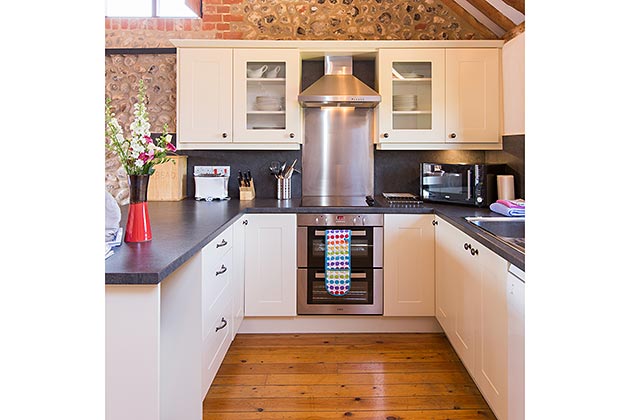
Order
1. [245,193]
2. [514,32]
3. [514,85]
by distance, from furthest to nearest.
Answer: [245,193]
[514,32]
[514,85]

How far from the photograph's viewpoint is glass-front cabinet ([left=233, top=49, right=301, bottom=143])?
3857 mm

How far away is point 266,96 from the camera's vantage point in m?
3.90

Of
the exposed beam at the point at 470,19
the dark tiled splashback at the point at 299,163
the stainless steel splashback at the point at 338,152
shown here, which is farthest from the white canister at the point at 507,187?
the exposed beam at the point at 470,19

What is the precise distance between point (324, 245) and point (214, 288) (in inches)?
48.7

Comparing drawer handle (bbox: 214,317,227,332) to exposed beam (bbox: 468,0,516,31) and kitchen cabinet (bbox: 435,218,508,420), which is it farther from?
exposed beam (bbox: 468,0,516,31)

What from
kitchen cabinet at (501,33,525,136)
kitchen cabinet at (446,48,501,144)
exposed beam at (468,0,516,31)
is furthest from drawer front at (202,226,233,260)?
exposed beam at (468,0,516,31)

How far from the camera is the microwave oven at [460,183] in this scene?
3.54 m

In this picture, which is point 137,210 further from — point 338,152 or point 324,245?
point 338,152

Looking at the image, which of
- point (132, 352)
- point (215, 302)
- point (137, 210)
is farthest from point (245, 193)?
point (132, 352)

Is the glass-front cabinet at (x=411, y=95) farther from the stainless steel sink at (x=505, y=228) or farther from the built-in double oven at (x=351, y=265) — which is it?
the stainless steel sink at (x=505, y=228)
